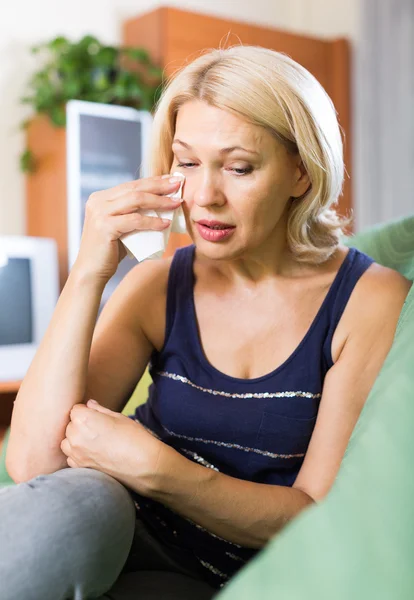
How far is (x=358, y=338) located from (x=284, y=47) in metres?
3.43

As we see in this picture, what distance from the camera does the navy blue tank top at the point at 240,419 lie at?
117 centimetres

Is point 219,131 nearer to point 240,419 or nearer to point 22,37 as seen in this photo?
point 240,419

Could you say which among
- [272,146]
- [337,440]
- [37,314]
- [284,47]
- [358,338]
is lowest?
[37,314]

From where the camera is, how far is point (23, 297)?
3.20 metres

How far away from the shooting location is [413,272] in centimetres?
131

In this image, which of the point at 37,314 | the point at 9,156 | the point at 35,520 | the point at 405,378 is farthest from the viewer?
the point at 9,156

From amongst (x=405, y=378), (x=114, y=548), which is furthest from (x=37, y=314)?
(x=405, y=378)

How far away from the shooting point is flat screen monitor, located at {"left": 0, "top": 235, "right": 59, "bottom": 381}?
123 inches

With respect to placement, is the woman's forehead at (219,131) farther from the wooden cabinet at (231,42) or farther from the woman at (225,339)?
the wooden cabinet at (231,42)

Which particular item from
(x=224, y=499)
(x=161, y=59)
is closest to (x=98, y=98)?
(x=161, y=59)

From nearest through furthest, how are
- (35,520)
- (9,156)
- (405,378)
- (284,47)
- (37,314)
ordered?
1. (405,378)
2. (35,520)
3. (37,314)
4. (9,156)
5. (284,47)

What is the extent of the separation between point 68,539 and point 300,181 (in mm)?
669

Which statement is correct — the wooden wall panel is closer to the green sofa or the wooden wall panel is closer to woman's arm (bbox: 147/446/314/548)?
woman's arm (bbox: 147/446/314/548)

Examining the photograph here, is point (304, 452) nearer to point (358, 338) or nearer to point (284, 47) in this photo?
point (358, 338)
